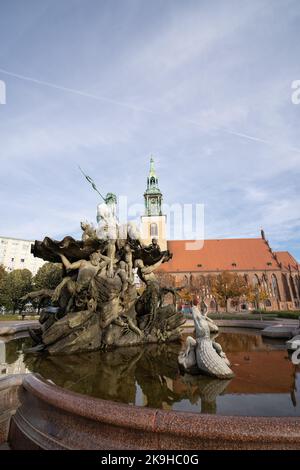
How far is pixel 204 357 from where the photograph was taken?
5203mm

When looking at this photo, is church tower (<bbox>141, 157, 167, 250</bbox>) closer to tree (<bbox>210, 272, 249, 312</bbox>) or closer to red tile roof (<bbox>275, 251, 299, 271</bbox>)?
tree (<bbox>210, 272, 249, 312</bbox>)

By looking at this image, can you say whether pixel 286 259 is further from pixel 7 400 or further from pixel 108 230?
pixel 7 400

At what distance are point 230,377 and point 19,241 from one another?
85.1 meters

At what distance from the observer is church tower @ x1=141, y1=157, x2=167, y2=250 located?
65.6 metres

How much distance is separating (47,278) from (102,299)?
3522cm

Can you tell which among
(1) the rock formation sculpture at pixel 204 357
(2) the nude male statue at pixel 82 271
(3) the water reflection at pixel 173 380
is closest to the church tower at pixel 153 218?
(2) the nude male statue at pixel 82 271

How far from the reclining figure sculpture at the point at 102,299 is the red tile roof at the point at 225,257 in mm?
51459

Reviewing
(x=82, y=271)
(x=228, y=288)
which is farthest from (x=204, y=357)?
(x=228, y=288)

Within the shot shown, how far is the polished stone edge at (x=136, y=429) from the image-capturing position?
2430mm

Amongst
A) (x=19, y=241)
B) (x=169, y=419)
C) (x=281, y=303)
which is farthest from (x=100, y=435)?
(x=19, y=241)

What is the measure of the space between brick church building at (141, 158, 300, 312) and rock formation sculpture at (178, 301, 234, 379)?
50.7m

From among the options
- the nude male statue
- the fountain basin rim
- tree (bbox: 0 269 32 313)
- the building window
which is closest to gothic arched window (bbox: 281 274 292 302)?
the building window

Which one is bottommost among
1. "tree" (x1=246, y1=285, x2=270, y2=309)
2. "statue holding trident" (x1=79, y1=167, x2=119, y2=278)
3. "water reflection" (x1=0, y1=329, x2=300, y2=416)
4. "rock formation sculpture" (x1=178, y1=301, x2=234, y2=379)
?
"tree" (x1=246, y1=285, x2=270, y2=309)
